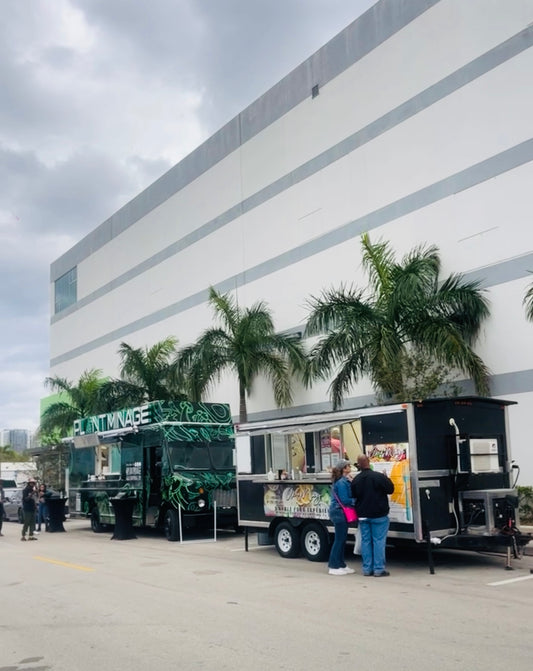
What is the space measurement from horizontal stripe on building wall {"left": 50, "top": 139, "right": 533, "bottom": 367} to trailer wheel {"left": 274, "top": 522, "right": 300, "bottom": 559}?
29.1 ft

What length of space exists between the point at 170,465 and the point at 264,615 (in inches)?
402

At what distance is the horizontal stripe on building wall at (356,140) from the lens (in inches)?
770

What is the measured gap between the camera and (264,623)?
804 centimetres

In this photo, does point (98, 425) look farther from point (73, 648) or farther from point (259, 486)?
point (73, 648)

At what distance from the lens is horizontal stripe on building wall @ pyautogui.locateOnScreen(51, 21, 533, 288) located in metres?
19.5

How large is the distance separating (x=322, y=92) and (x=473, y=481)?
17632mm

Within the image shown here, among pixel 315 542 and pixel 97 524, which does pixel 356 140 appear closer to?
pixel 97 524

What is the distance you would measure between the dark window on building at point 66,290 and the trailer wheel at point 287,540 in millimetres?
35192

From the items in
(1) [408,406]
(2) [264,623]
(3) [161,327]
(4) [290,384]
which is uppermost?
(3) [161,327]

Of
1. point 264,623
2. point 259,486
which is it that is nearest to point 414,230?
point 259,486

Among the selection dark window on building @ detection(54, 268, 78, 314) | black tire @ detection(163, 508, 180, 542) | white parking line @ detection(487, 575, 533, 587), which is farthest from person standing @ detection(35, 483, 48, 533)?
dark window on building @ detection(54, 268, 78, 314)

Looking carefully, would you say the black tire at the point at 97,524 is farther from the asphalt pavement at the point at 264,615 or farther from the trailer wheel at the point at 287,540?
the trailer wheel at the point at 287,540

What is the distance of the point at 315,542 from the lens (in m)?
13.4

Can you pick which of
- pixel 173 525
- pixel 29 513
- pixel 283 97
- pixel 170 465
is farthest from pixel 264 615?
pixel 283 97
